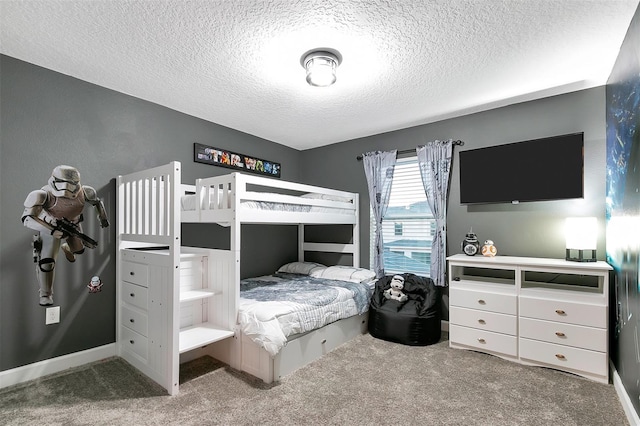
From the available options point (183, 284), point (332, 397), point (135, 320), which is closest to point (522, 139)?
point (332, 397)

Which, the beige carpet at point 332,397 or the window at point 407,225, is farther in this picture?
the window at point 407,225

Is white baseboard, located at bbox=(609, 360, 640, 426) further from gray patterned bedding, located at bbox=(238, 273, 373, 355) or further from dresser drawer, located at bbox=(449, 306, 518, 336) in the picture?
gray patterned bedding, located at bbox=(238, 273, 373, 355)

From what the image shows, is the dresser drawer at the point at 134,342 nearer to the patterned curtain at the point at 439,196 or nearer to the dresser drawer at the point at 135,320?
the dresser drawer at the point at 135,320

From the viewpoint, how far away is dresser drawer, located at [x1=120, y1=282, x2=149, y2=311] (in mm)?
2371

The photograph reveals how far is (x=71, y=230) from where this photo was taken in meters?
2.35

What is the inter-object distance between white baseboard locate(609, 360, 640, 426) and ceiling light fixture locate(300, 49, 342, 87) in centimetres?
270

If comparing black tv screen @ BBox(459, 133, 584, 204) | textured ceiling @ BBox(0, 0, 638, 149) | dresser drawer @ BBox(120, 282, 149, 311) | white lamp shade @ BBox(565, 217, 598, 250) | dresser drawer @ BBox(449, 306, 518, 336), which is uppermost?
textured ceiling @ BBox(0, 0, 638, 149)

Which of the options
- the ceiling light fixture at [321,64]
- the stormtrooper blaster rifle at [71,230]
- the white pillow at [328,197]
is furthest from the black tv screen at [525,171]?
the stormtrooper blaster rifle at [71,230]

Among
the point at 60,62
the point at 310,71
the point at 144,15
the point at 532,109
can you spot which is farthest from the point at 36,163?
the point at 532,109

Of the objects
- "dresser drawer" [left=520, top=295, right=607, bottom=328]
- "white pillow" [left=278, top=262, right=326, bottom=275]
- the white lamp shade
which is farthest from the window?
the white lamp shade

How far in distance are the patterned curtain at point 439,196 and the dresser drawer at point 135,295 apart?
9.12ft

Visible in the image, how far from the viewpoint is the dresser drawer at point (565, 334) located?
2242 mm

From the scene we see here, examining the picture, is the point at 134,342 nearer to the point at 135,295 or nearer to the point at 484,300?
the point at 135,295

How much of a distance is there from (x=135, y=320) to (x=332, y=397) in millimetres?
1647
